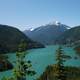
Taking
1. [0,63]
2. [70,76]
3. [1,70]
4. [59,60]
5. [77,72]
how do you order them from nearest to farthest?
[59,60] → [70,76] → [77,72] → [1,70] → [0,63]

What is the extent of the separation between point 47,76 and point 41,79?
9.42ft

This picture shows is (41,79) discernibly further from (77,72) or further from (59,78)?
(59,78)

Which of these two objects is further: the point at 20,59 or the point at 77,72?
the point at 77,72

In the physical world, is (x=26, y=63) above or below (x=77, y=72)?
above

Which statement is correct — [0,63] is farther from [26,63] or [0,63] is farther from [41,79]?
[26,63]

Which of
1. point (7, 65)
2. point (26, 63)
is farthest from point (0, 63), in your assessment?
point (26, 63)

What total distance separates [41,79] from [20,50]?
62475mm

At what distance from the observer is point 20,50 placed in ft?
73.9

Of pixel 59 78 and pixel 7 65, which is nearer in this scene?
pixel 59 78

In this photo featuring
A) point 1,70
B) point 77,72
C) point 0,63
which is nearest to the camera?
point 77,72

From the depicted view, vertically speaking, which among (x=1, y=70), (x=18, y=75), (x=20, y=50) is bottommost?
(x=1, y=70)

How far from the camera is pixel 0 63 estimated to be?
139375mm

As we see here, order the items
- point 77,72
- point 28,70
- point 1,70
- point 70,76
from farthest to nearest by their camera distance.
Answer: point 1,70, point 77,72, point 70,76, point 28,70

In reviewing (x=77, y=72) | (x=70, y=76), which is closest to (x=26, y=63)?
(x=70, y=76)
